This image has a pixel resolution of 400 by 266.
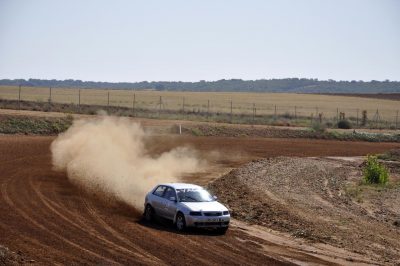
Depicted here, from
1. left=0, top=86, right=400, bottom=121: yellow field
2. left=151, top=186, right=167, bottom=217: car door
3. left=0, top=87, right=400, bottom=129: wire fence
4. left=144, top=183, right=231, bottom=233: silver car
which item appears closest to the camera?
left=144, top=183, right=231, bottom=233: silver car

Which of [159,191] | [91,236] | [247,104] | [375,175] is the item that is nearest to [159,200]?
[159,191]

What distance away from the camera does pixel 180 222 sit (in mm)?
22047

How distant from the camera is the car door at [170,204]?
22.6 meters

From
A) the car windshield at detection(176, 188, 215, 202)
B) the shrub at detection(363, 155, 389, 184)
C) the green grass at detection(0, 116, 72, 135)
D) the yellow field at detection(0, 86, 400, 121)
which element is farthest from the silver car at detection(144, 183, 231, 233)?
A: the yellow field at detection(0, 86, 400, 121)

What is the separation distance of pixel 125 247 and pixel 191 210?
364 cm

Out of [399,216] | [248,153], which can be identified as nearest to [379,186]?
[399,216]

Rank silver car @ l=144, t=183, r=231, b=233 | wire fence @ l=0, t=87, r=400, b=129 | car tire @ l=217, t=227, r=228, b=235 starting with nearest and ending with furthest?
silver car @ l=144, t=183, r=231, b=233 → car tire @ l=217, t=227, r=228, b=235 → wire fence @ l=0, t=87, r=400, b=129

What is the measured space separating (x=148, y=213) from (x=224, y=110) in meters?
90.1

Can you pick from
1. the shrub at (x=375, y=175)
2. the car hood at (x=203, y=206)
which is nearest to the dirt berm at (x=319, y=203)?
the shrub at (x=375, y=175)

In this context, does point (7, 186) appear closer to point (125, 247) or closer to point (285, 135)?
point (125, 247)

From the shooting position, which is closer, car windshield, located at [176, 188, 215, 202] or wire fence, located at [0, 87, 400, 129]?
car windshield, located at [176, 188, 215, 202]

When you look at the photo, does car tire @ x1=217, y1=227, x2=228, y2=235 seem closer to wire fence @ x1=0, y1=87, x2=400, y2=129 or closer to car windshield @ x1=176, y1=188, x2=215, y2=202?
car windshield @ x1=176, y1=188, x2=215, y2=202

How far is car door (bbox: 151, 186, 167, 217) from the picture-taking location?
23172 mm

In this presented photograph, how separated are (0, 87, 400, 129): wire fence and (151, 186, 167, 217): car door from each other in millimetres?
51666
